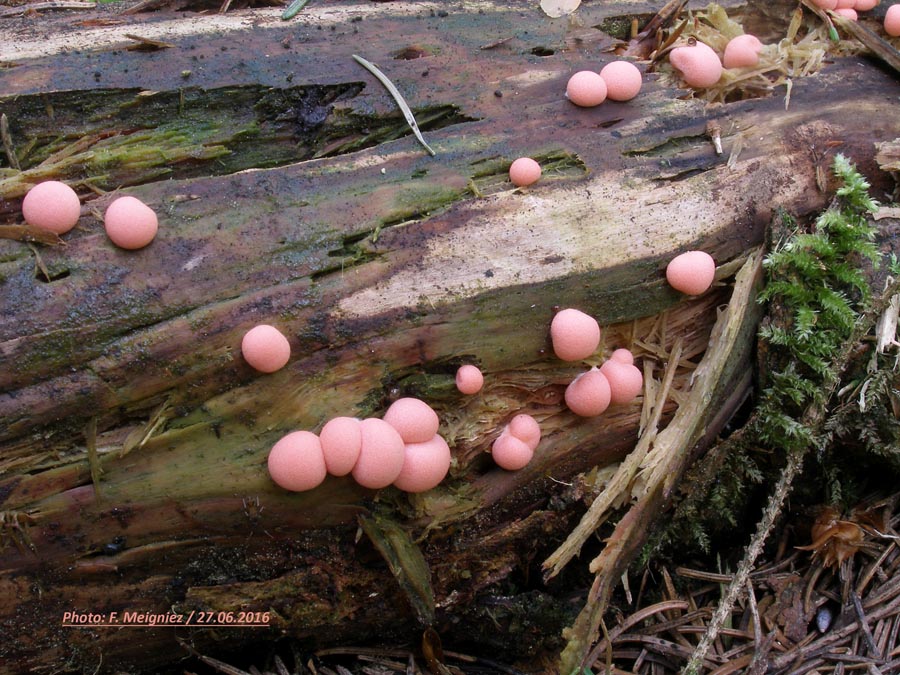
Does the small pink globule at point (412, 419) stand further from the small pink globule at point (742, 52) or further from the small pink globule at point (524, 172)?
the small pink globule at point (742, 52)

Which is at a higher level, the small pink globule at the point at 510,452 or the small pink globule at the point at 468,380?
the small pink globule at the point at 468,380

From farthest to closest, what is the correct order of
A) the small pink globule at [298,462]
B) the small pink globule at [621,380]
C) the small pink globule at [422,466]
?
the small pink globule at [621,380] → the small pink globule at [422,466] → the small pink globule at [298,462]

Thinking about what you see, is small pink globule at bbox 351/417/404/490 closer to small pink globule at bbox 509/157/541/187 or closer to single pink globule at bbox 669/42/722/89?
small pink globule at bbox 509/157/541/187

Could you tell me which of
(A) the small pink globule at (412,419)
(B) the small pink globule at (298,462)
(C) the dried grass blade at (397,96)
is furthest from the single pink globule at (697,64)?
(B) the small pink globule at (298,462)

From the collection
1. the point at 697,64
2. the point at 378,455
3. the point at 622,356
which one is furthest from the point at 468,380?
the point at 697,64

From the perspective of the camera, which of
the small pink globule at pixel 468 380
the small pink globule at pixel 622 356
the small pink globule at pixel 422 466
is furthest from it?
the small pink globule at pixel 622 356

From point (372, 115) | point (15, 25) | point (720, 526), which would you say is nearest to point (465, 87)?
point (372, 115)

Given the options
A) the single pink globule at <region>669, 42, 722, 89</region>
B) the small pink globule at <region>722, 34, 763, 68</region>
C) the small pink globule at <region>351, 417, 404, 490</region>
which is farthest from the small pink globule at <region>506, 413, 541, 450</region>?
the small pink globule at <region>722, 34, 763, 68</region>
